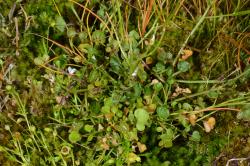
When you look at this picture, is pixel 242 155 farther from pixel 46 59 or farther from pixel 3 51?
pixel 3 51

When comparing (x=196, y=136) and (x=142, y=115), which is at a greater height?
(x=142, y=115)

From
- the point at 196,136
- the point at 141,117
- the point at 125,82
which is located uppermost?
the point at 125,82

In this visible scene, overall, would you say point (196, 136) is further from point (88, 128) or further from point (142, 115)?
point (88, 128)

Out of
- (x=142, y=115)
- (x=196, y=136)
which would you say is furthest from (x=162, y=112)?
(x=196, y=136)

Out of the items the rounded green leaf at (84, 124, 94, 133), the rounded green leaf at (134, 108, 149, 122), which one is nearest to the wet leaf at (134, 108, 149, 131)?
the rounded green leaf at (134, 108, 149, 122)

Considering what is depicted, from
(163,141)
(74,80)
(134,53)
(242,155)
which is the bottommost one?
(242,155)

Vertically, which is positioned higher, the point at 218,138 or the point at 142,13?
the point at 142,13

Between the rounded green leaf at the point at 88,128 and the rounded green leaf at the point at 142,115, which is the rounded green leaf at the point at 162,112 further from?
the rounded green leaf at the point at 88,128

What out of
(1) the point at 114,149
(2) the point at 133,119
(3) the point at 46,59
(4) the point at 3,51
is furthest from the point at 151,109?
(4) the point at 3,51
